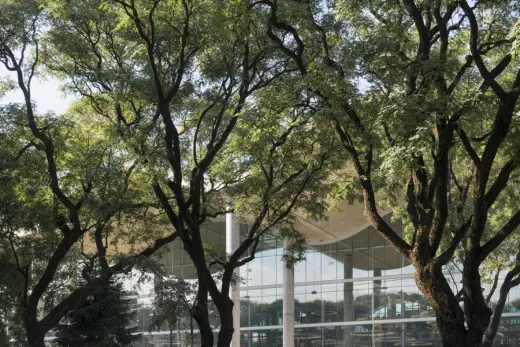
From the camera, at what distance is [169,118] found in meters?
A: 17.1

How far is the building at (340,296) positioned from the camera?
3688 centimetres

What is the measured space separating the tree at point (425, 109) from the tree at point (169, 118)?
135cm

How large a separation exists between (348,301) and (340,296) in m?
0.53

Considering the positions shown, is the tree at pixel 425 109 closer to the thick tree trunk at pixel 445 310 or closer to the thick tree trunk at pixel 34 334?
the thick tree trunk at pixel 445 310

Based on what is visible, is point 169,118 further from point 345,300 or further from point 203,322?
point 345,300

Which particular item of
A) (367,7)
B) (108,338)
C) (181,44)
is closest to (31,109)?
(181,44)

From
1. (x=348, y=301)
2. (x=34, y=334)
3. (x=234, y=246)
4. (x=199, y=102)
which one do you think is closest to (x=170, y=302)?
(x=34, y=334)

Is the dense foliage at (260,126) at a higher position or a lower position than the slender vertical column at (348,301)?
higher

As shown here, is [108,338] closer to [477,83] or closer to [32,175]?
[32,175]

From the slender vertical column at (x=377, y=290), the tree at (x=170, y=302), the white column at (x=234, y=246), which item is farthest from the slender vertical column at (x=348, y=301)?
the tree at (x=170, y=302)

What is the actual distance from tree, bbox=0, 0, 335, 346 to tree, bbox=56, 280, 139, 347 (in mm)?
6434

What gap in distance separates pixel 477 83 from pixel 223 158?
669cm

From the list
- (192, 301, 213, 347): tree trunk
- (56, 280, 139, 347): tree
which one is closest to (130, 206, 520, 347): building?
(56, 280, 139, 347): tree

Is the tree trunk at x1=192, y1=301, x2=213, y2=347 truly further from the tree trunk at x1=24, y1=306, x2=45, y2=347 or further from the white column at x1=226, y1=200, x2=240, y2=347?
the white column at x1=226, y1=200, x2=240, y2=347
